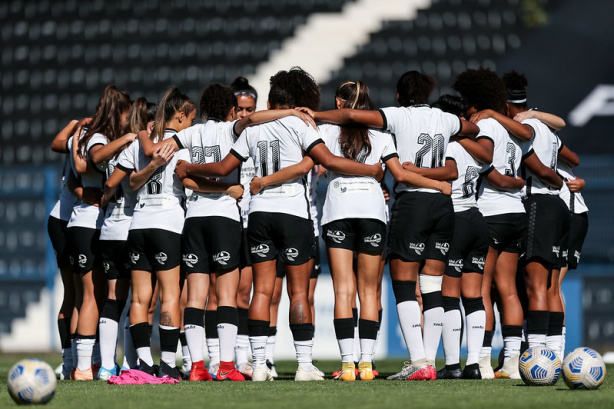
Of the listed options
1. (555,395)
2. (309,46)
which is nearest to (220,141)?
(555,395)

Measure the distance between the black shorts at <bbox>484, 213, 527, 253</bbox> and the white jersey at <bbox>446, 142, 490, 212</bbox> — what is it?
0.19 m

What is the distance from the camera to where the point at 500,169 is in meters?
6.48

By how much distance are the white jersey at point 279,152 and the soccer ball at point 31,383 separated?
191 cm

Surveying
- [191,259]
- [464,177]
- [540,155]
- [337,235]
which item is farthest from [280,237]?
[540,155]

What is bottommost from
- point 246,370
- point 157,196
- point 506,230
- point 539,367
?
point 246,370

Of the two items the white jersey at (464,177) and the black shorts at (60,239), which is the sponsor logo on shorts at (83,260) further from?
the white jersey at (464,177)

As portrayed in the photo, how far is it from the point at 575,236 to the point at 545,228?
0.73 meters

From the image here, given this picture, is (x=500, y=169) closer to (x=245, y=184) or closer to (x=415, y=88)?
(x=415, y=88)

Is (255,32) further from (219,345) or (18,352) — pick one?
(219,345)

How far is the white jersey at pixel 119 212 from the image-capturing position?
6301mm

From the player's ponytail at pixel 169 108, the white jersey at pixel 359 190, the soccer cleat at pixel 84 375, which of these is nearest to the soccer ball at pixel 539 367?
the white jersey at pixel 359 190

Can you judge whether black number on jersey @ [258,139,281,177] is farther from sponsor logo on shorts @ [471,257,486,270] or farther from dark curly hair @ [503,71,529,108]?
dark curly hair @ [503,71,529,108]

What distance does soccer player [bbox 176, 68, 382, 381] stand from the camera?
5.88 metres

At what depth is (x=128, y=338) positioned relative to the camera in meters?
6.65
